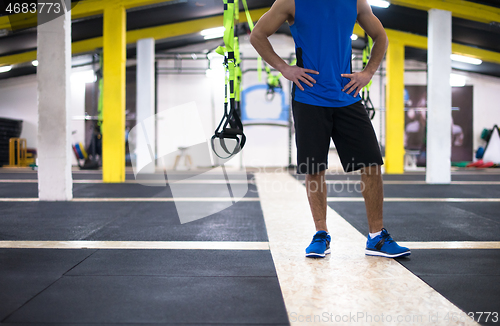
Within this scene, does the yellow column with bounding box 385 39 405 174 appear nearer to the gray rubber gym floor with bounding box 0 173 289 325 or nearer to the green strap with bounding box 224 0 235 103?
the gray rubber gym floor with bounding box 0 173 289 325

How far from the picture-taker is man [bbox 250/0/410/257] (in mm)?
1861

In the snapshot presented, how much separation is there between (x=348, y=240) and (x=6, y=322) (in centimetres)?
176

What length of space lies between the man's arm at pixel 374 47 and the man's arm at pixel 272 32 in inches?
8.2

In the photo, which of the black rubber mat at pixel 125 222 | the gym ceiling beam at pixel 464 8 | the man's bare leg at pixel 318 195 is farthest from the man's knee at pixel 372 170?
the gym ceiling beam at pixel 464 8

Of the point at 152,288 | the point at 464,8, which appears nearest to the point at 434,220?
the point at 152,288

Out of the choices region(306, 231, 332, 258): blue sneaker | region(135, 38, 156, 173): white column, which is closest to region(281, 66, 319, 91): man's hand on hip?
region(306, 231, 332, 258): blue sneaker

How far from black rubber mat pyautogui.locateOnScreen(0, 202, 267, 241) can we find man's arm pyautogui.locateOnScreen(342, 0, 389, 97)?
1083 mm

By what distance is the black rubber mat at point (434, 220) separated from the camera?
242 cm

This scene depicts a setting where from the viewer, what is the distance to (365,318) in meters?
1.21

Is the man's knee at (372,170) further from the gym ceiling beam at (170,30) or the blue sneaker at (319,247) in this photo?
the gym ceiling beam at (170,30)

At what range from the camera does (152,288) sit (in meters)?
1.48

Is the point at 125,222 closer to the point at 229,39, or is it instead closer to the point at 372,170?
the point at 229,39

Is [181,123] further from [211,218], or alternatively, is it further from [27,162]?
[211,218]

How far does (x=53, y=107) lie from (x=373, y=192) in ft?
12.3
